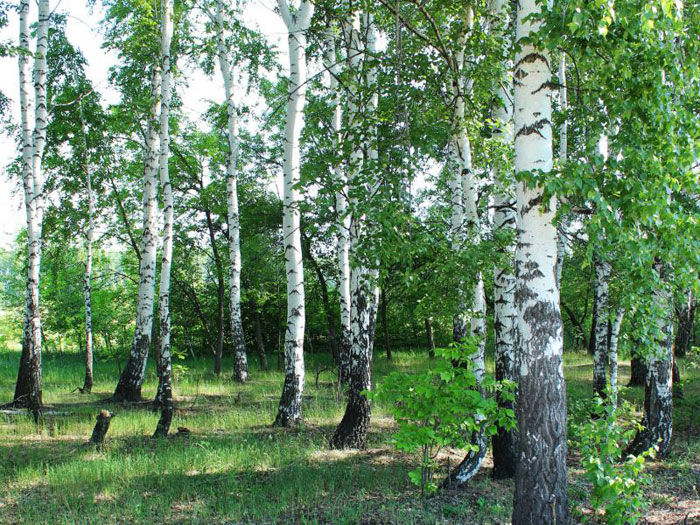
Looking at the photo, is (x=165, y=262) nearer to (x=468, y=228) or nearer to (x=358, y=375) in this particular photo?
(x=358, y=375)

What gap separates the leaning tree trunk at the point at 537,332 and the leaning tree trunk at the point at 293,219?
4315 mm

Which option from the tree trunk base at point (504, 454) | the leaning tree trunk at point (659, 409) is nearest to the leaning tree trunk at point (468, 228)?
the tree trunk base at point (504, 454)

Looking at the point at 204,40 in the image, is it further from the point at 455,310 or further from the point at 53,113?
the point at 455,310

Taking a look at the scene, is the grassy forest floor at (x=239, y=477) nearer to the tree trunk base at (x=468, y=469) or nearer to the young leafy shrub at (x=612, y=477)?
the tree trunk base at (x=468, y=469)

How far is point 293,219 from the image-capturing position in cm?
803

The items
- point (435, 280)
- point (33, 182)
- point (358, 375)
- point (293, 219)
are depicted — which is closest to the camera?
point (435, 280)

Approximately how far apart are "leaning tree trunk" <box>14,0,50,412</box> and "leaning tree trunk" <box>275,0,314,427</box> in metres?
4.11

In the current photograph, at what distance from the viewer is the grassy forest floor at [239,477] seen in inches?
196

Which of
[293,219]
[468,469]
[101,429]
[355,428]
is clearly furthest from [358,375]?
[101,429]

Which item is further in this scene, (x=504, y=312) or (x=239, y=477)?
(x=239, y=477)

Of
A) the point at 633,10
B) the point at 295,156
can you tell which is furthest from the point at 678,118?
the point at 295,156

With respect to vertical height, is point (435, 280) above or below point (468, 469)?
above

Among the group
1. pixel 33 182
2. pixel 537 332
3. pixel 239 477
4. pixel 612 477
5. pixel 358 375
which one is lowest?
pixel 239 477

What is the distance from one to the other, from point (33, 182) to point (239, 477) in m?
5.95
